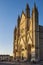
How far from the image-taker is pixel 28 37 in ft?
197

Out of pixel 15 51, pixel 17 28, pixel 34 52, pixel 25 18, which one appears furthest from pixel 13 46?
pixel 34 52

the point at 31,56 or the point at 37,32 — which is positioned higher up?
the point at 37,32

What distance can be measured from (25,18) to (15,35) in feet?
46.5

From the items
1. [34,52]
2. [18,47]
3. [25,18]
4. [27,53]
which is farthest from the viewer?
[18,47]

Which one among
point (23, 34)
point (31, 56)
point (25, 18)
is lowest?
point (31, 56)

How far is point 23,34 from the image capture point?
65562 mm

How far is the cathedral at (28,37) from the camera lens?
5369 centimetres

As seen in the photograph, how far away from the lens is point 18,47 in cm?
7138

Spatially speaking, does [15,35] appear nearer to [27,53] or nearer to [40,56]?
[27,53]

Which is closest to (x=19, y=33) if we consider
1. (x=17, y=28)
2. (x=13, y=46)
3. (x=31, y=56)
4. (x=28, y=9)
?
(x=17, y=28)

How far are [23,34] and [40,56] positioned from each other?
14449mm

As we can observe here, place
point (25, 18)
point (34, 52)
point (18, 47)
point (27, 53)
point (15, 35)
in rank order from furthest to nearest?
point (15, 35), point (18, 47), point (25, 18), point (27, 53), point (34, 52)

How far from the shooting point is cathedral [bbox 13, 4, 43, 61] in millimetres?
53688

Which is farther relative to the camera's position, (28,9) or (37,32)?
(28,9)
